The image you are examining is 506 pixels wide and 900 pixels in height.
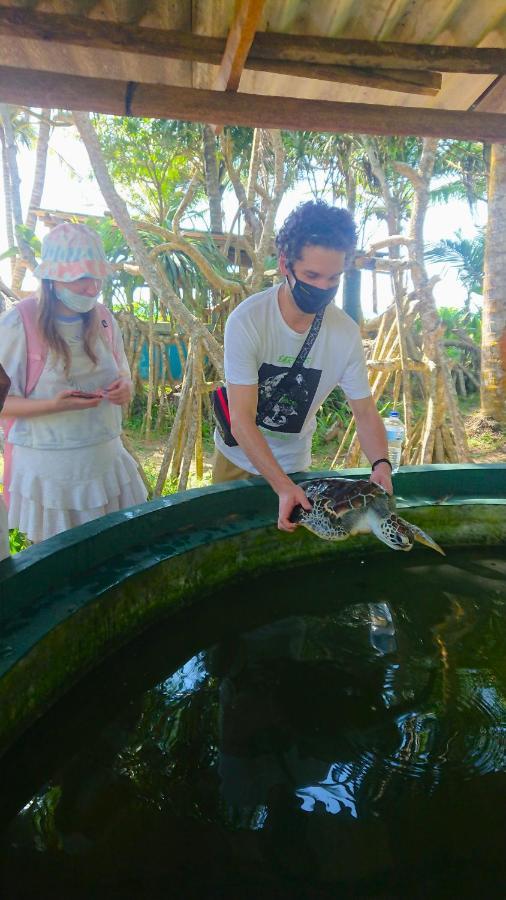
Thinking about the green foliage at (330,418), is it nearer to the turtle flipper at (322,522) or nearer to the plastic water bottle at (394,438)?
the plastic water bottle at (394,438)

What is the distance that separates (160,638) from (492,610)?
3.54 ft

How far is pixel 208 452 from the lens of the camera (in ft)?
24.1

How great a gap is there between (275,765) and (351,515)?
764 mm

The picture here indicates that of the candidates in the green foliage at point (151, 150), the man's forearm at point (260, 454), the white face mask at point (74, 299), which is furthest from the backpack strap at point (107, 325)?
the green foliage at point (151, 150)

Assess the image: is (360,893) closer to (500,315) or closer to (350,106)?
(350,106)

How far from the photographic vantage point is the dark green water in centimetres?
103

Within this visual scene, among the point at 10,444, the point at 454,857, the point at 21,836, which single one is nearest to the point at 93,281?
the point at 10,444

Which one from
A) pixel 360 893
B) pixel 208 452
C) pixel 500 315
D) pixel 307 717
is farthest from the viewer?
pixel 208 452

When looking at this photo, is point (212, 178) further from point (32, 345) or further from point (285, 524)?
point (285, 524)

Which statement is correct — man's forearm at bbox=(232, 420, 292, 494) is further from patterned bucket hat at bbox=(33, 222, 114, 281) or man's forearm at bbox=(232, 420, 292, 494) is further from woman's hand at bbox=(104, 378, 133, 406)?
patterned bucket hat at bbox=(33, 222, 114, 281)

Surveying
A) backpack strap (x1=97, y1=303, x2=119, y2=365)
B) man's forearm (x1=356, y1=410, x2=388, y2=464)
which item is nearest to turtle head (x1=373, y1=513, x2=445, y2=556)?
man's forearm (x1=356, y1=410, x2=388, y2=464)

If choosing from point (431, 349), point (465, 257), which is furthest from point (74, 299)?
point (465, 257)

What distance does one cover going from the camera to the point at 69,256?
76.2 inches

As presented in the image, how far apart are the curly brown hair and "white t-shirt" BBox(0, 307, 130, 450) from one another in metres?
0.81
